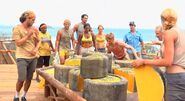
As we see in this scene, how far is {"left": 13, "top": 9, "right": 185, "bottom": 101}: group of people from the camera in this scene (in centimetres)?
293

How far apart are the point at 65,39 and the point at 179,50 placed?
4.39 metres

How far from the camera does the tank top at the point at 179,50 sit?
2912 millimetres

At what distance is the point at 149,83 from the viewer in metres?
3.35

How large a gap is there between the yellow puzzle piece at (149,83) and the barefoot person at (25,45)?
6.90 feet

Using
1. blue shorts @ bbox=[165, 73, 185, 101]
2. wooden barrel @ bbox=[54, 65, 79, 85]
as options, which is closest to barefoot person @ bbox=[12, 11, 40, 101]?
wooden barrel @ bbox=[54, 65, 79, 85]

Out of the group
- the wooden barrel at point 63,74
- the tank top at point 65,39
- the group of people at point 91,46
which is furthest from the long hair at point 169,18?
the tank top at point 65,39

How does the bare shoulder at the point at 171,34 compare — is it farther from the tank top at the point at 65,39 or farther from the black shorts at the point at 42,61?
the black shorts at the point at 42,61

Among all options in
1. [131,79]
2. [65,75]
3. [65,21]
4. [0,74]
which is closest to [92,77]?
[131,79]

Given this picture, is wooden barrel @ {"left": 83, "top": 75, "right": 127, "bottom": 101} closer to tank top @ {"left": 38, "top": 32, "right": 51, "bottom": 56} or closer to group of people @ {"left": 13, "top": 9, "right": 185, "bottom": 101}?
group of people @ {"left": 13, "top": 9, "right": 185, "bottom": 101}

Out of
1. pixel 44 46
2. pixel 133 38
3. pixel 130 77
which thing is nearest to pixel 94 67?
pixel 130 77

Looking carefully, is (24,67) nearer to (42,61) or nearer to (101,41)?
(42,61)

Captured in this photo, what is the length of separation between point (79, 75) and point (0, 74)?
15.3ft

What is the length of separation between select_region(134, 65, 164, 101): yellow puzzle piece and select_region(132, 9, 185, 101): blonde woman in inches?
10.2

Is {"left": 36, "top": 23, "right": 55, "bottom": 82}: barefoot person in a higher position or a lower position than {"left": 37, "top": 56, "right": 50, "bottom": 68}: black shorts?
higher
